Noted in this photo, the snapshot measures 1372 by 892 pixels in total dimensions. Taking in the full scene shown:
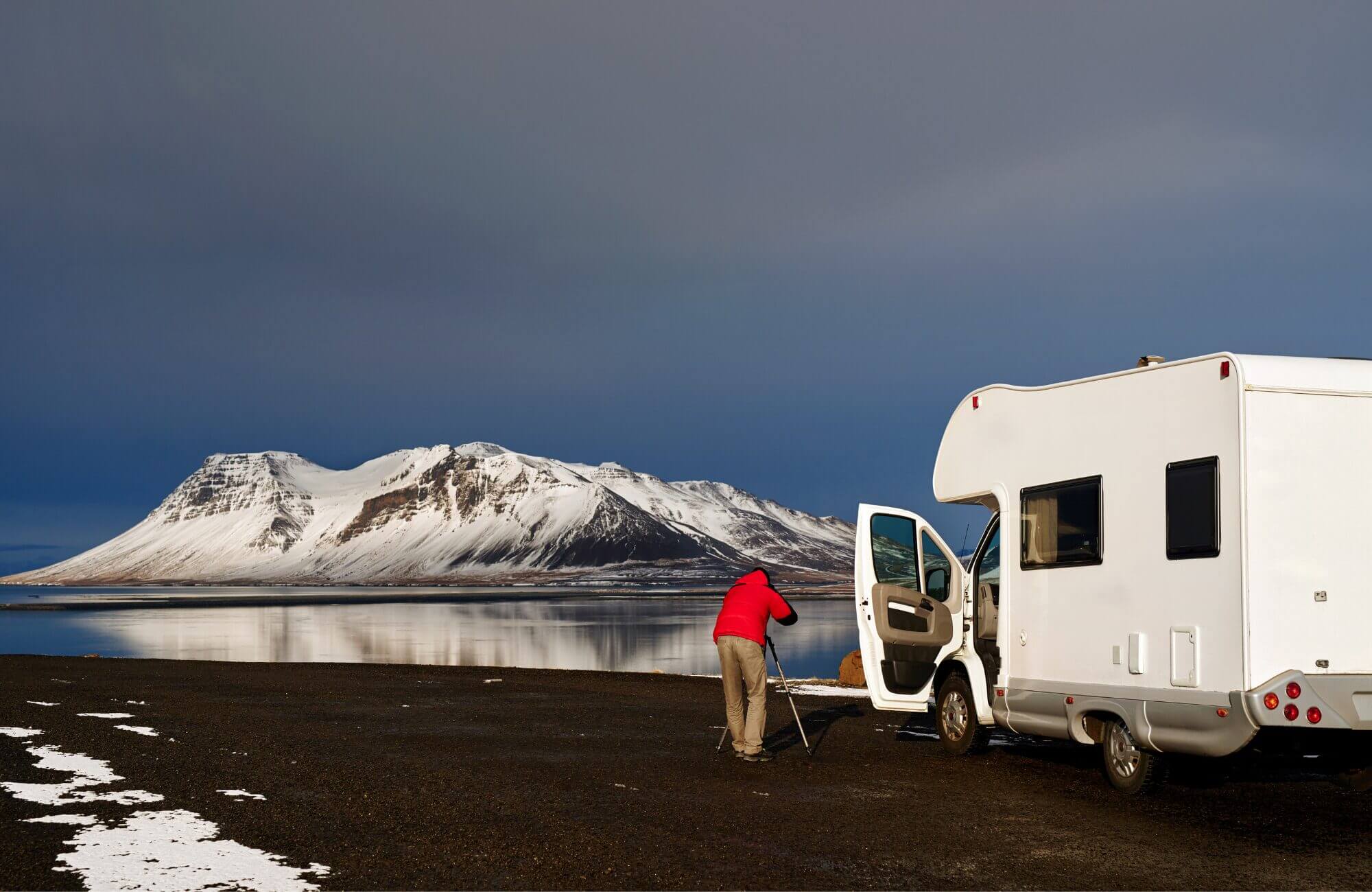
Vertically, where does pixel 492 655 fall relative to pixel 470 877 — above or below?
below

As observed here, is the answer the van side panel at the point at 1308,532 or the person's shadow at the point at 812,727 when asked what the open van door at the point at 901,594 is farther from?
the van side panel at the point at 1308,532

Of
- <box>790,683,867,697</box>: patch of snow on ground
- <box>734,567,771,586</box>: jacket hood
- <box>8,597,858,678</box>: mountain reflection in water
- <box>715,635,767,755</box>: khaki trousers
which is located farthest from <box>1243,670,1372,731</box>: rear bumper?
<box>8,597,858,678</box>: mountain reflection in water

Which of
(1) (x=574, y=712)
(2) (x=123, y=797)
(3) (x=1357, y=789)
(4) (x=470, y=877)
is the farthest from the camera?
(1) (x=574, y=712)

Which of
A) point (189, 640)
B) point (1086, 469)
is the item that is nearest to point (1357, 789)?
point (1086, 469)

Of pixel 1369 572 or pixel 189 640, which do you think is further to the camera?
pixel 189 640

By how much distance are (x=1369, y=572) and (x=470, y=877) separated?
22.2ft

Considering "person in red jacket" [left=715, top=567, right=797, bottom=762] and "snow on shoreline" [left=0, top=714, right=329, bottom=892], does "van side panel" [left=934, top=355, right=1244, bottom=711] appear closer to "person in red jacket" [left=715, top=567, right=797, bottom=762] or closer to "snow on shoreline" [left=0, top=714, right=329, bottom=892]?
"person in red jacket" [left=715, top=567, right=797, bottom=762]

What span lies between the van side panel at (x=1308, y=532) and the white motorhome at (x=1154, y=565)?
1cm

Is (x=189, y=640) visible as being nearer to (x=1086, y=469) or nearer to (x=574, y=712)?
(x=574, y=712)

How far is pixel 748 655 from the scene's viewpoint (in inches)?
510

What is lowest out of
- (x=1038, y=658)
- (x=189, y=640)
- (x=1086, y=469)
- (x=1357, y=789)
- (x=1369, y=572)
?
(x=189, y=640)

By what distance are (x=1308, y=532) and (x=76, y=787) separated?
1002 centimetres

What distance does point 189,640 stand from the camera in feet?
166

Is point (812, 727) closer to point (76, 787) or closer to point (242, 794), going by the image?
point (242, 794)
